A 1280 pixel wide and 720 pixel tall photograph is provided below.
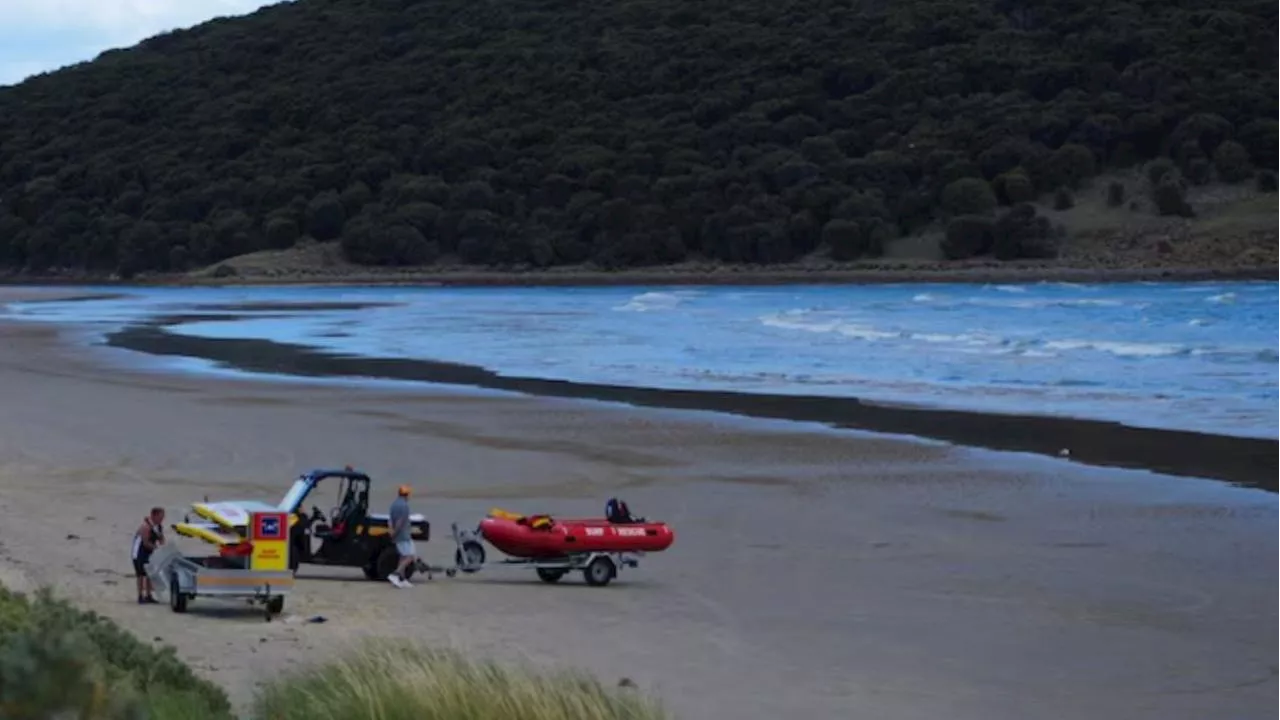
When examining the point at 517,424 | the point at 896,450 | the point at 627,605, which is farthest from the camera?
the point at 517,424

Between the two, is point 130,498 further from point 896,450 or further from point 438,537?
point 896,450

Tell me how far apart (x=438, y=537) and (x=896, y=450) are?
22.4ft

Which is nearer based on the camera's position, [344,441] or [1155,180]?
[344,441]

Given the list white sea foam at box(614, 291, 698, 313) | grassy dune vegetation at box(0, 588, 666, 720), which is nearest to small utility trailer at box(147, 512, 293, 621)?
grassy dune vegetation at box(0, 588, 666, 720)

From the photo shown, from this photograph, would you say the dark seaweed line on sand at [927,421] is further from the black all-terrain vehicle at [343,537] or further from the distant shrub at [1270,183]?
the distant shrub at [1270,183]

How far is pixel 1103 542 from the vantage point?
13984 millimetres

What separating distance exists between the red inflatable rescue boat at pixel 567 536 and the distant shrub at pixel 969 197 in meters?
72.6

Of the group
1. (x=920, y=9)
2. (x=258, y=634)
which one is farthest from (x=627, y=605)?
(x=920, y=9)

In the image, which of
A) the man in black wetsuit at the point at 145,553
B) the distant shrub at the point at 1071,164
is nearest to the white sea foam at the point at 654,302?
the distant shrub at the point at 1071,164

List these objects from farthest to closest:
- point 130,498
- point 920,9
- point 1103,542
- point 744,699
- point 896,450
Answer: point 920,9 → point 896,450 → point 130,498 → point 1103,542 → point 744,699

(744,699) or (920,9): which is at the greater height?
(920,9)

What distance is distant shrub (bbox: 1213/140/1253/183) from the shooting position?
82688 millimetres

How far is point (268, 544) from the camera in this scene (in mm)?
11234

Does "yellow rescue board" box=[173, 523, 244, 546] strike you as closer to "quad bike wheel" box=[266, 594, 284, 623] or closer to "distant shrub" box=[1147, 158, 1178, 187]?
"quad bike wheel" box=[266, 594, 284, 623]
